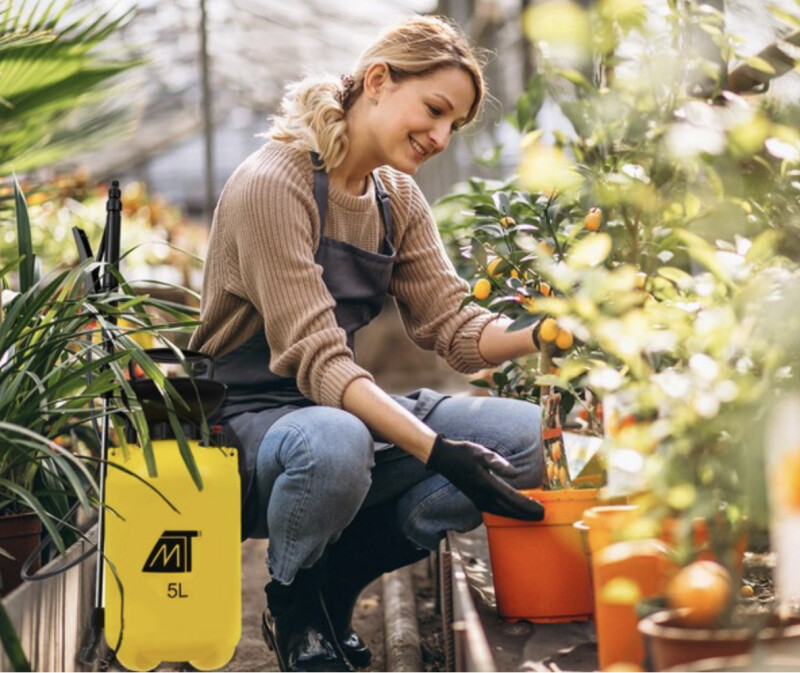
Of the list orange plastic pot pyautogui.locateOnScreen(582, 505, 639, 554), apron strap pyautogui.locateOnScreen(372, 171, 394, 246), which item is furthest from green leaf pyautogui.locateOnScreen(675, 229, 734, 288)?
apron strap pyautogui.locateOnScreen(372, 171, 394, 246)

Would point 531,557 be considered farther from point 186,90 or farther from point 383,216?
point 186,90

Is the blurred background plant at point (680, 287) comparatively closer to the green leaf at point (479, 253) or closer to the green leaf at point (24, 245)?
the green leaf at point (479, 253)

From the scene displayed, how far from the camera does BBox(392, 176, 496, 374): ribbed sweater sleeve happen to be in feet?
7.52

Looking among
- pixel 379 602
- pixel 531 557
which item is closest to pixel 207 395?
pixel 531 557

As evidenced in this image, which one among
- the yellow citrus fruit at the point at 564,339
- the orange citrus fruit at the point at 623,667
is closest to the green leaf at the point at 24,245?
the yellow citrus fruit at the point at 564,339

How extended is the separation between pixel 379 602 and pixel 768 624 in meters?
1.95

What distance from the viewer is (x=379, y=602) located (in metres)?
3.02

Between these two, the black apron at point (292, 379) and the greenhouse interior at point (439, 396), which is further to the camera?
the black apron at point (292, 379)

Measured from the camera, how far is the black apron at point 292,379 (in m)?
1.99

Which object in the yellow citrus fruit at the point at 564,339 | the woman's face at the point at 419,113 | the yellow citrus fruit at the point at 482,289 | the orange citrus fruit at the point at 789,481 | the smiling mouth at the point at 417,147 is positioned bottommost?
the orange citrus fruit at the point at 789,481

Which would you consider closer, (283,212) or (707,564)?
(707,564)

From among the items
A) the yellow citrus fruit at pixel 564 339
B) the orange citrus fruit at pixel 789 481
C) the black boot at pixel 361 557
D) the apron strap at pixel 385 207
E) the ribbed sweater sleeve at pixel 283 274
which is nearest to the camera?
the orange citrus fruit at pixel 789 481

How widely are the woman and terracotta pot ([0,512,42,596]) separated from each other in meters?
0.35

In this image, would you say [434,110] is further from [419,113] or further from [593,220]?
[593,220]
